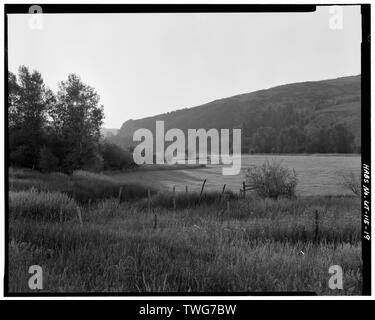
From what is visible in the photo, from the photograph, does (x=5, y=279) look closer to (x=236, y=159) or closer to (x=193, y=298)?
(x=193, y=298)

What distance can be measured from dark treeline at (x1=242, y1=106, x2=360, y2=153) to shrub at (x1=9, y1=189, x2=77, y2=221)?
174 centimetres

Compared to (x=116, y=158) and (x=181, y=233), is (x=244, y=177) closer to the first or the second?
(x=181, y=233)

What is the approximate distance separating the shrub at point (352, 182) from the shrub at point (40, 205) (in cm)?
243

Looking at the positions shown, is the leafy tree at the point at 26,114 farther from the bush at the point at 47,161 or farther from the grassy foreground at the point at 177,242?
the grassy foreground at the point at 177,242

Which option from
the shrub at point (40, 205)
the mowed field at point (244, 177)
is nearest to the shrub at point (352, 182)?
the mowed field at point (244, 177)

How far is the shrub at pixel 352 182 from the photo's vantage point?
2678 mm

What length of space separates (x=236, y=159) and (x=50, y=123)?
1.74m

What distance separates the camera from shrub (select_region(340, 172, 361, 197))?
268 centimetres

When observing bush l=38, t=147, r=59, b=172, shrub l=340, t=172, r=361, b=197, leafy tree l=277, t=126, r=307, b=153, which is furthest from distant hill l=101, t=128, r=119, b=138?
shrub l=340, t=172, r=361, b=197

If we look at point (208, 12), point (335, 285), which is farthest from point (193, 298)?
point (208, 12)

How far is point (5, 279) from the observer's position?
2465 mm

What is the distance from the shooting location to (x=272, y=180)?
3000 millimetres

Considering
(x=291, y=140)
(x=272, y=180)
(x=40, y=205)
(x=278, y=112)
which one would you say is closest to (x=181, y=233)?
(x=272, y=180)

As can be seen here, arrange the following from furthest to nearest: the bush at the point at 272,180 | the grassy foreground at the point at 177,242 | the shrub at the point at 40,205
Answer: the bush at the point at 272,180 → the shrub at the point at 40,205 → the grassy foreground at the point at 177,242
